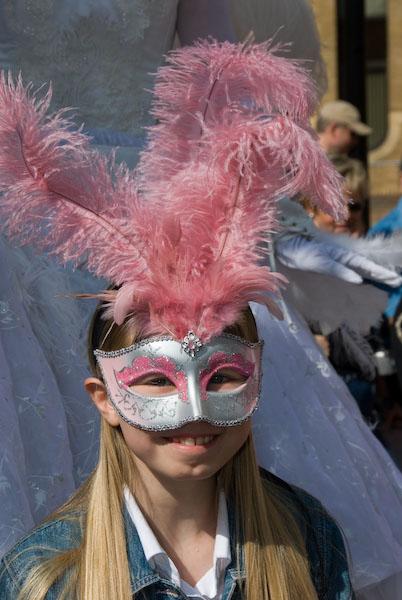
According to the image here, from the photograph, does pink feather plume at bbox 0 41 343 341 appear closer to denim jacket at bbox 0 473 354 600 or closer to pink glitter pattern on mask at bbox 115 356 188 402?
pink glitter pattern on mask at bbox 115 356 188 402

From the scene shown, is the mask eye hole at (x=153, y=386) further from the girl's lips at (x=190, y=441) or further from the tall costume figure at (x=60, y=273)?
the tall costume figure at (x=60, y=273)

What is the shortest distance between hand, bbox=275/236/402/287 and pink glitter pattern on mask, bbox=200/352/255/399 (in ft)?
2.58

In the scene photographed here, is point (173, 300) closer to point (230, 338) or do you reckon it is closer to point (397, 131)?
point (230, 338)

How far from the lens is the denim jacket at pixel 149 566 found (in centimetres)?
133

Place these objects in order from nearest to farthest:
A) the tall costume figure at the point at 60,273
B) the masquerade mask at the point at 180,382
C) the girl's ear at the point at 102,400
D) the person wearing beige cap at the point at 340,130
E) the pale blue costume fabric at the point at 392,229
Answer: the masquerade mask at the point at 180,382, the girl's ear at the point at 102,400, the tall costume figure at the point at 60,273, the pale blue costume fabric at the point at 392,229, the person wearing beige cap at the point at 340,130

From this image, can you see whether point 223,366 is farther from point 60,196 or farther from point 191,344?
point 60,196

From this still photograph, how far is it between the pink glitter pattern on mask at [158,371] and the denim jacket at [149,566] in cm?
22

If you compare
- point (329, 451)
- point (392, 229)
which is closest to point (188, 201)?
point (329, 451)

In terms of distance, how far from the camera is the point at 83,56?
2.00 meters

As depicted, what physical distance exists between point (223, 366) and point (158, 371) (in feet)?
0.29

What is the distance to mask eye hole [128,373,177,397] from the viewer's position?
132 cm

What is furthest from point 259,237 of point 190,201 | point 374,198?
point 374,198

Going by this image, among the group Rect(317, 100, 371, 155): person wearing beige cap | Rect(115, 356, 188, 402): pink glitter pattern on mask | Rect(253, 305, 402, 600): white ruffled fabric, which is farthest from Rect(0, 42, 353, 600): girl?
Rect(317, 100, 371, 155): person wearing beige cap

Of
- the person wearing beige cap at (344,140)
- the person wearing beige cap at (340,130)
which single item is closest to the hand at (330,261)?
the person wearing beige cap at (344,140)
